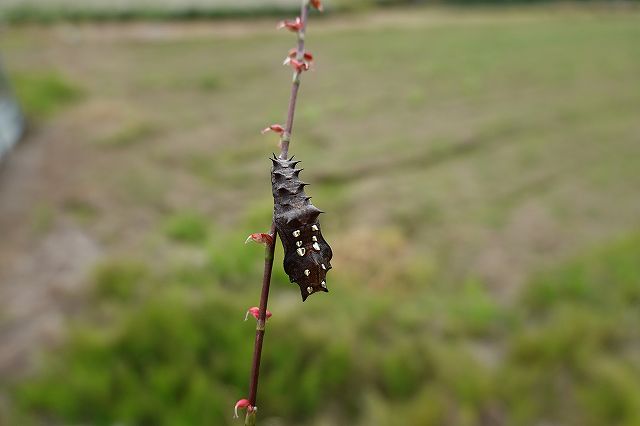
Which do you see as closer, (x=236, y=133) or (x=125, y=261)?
(x=125, y=261)

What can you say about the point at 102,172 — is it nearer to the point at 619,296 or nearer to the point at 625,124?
the point at 619,296

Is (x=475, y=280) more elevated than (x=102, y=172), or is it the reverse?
(x=102, y=172)

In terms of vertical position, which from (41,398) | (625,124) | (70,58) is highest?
(70,58)

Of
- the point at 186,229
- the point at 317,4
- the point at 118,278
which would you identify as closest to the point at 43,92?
the point at 186,229

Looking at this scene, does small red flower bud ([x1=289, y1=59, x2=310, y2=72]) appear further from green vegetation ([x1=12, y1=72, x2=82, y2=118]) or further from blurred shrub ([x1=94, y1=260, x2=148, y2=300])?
green vegetation ([x1=12, y1=72, x2=82, y2=118])

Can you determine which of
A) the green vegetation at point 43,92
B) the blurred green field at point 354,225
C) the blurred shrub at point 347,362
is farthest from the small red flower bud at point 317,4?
the green vegetation at point 43,92

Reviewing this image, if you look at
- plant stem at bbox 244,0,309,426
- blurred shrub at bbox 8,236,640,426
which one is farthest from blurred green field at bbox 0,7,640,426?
plant stem at bbox 244,0,309,426

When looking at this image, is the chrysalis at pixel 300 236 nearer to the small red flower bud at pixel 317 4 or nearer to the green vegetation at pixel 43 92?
the small red flower bud at pixel 317 4

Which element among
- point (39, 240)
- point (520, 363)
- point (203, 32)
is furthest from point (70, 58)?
point (520, 363)

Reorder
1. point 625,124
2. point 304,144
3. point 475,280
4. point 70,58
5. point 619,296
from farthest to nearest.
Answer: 1. point 70,58
2. point 625,124
3. point 304,144
4. point 475,280
5. point 619,296
